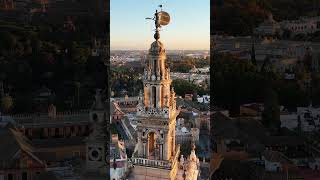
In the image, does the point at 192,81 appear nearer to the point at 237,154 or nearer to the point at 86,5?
the point at 237,154

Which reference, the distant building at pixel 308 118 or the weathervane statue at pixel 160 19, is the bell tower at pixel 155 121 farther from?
→ the distant building at pixel 308 118

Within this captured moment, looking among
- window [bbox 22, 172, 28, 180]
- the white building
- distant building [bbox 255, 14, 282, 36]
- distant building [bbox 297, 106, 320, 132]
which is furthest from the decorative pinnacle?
window [bbox 22, 172, 28, 180]

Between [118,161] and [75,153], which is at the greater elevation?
[75,153]

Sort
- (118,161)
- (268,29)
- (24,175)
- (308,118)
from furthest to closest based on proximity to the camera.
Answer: (118,161) → (268,29) → (308,118) → (24,175)

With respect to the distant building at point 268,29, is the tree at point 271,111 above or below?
below

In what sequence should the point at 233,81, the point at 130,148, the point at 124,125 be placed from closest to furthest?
1. the point at 233,81
2. the point at 130,148
3. the point at 124,125

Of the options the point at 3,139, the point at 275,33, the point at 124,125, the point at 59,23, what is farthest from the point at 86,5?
the point at 124,125

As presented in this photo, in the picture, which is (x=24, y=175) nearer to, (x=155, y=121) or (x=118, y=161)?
(x=118, y=161)

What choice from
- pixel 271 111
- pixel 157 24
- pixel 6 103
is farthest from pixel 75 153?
pixel 271 111

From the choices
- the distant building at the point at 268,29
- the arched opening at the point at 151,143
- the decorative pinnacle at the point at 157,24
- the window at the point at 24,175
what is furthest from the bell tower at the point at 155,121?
the window at the point at 24,175
